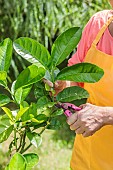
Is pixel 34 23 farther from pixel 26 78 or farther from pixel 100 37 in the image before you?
pixel 26 78

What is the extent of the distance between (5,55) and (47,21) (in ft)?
9.53

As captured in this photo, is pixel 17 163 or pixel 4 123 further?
pixel 4 123

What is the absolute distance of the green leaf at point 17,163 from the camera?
87cm

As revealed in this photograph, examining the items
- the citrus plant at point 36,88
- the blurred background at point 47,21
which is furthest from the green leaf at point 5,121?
the blurred background at point 47,21

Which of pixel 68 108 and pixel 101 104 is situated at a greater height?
Result: pixel 68 108

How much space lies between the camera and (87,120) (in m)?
1.21

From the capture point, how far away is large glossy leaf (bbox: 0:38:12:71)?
3.33ft

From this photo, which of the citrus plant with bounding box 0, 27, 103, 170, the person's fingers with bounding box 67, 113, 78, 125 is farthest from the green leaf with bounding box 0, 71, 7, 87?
the person's fingers with bounding box 67, 113, 78, 125

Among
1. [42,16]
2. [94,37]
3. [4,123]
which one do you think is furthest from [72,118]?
[42,16]

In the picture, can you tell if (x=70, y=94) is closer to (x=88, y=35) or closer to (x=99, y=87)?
(x=99, y=87)

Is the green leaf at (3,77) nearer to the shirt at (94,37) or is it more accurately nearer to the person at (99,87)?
the person at (99,87)

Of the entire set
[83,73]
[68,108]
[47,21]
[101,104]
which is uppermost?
[83,73]

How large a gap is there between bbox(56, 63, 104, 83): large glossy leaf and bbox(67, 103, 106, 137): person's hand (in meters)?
0.14

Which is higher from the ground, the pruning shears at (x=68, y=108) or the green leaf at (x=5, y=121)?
the green leaf at (x=5, y=121)
